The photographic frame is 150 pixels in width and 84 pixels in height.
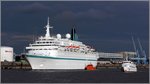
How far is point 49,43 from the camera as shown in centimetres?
8962

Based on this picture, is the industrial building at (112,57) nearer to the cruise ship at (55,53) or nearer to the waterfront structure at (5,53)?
the waterfront structure at (5,53)

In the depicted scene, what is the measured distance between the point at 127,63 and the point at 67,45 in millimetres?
13479

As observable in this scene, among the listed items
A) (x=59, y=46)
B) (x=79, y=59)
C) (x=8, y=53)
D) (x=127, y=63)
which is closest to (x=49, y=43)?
(x=59, y=46)

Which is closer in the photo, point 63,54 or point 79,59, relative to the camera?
point 63,54

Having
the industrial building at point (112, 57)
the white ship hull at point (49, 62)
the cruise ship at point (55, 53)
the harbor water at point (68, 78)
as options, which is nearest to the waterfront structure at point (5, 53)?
the cruise ship at point (55, 53)

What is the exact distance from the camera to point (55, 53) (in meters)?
86.4

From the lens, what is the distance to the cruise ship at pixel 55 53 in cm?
8438

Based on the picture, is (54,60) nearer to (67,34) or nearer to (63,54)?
(63,54)

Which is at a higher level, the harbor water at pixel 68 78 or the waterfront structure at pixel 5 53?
the waterfront structure at pixel 5 53

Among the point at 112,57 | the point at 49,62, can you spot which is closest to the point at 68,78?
the point at 49,62

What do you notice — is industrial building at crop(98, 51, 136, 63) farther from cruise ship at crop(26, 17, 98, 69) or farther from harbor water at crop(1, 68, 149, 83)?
harbor water at crop(1, 68, 149, 83)

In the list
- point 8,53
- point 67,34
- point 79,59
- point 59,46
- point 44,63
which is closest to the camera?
point 44,63

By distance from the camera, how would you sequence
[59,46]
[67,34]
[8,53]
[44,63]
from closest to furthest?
[44,63]
[59,46]
[67,34]
[8,53]

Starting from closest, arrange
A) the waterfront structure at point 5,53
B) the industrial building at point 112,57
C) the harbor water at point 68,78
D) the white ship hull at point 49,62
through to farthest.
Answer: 1. the harbor water at point 68,78
2. the white ship hull at point 49,62
3. the waterfront structure at point 5,53
4. the industrial building at point 112,57
